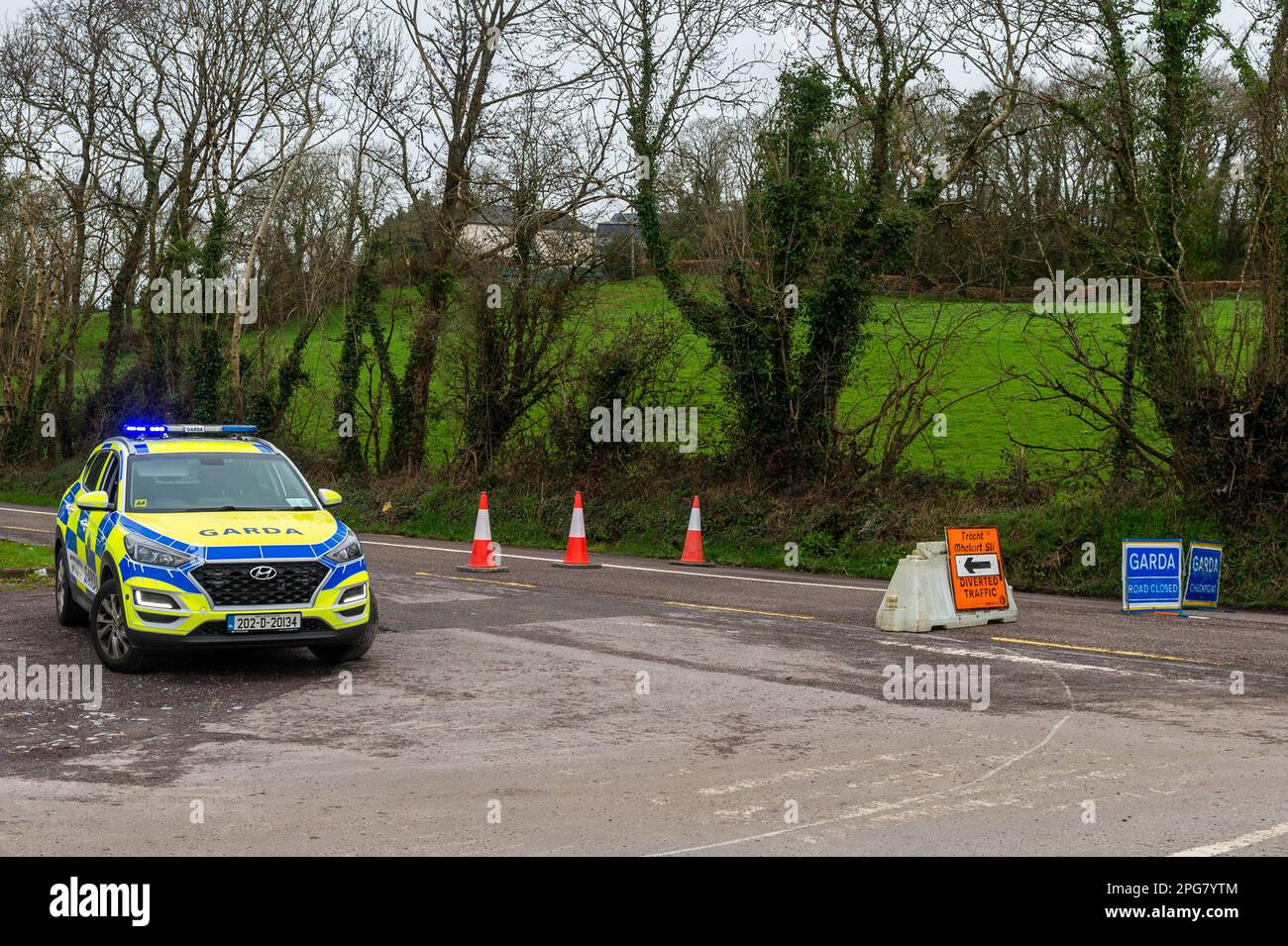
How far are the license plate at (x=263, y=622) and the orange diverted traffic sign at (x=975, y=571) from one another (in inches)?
257

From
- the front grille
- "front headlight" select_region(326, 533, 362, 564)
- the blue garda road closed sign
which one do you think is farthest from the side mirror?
the blue garda road closed sign

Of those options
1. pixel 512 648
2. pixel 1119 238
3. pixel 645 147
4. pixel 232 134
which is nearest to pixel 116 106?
pixel 232 134

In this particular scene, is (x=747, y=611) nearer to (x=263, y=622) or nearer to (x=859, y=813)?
(x=263, y=622)

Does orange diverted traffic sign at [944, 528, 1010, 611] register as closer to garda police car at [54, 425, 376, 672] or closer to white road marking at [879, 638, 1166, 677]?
white road marking at [879, 638, 1166, 677]

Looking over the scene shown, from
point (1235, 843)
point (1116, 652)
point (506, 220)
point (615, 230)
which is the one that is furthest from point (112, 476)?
point (615, 230)

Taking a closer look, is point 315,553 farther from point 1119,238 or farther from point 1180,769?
point 1119,238

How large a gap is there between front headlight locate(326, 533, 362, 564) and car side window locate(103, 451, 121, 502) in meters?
2.31

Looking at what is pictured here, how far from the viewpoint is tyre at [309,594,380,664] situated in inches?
428

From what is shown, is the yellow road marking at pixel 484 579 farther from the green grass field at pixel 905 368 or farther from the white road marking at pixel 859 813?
the white road marking at pixel 859 813

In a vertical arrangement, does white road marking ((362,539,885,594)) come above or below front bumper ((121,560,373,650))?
below

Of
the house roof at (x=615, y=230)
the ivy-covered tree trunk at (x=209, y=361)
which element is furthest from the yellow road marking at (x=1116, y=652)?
the ivy-covered tree trunk at (x=209, y=361)

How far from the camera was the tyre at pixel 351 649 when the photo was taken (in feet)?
35.7

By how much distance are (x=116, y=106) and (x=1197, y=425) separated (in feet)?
109
